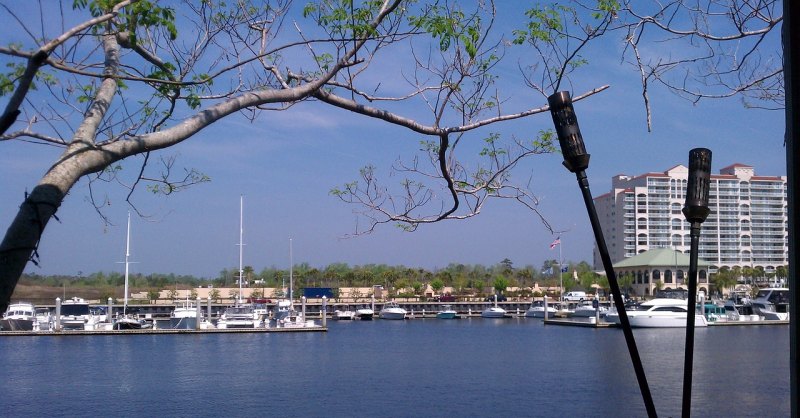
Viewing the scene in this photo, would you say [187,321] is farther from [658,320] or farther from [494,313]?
[494,313]

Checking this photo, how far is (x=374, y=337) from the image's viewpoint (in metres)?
54.5

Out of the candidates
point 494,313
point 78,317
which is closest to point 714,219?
point 494,313

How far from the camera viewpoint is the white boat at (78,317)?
52441 millimetres

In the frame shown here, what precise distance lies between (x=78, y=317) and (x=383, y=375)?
1106 inches

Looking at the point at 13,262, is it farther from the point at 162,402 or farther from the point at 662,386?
the point at 662,386

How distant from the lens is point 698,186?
138 inches

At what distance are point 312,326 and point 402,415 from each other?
33041 mm

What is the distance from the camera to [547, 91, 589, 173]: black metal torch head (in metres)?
3.34

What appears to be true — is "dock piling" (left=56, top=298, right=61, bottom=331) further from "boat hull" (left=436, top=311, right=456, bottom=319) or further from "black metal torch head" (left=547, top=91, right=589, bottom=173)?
"black metal torch head" (left=547, top=91, right=589, bottom=173)

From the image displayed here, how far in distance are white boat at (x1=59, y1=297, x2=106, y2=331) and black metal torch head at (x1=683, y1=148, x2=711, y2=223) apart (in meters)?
53.2

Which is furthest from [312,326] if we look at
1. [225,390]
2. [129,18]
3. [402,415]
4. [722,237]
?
[129,18]

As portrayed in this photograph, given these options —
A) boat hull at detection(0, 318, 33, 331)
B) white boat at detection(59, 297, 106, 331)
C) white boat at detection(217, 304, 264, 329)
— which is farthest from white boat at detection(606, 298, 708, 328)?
boat hull at detection(0, 318, 33, 331)

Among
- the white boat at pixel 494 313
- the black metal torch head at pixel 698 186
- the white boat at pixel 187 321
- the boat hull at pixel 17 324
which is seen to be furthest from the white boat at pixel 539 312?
the black metal torch head at pixel 698 186

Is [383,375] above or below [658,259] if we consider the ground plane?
below
